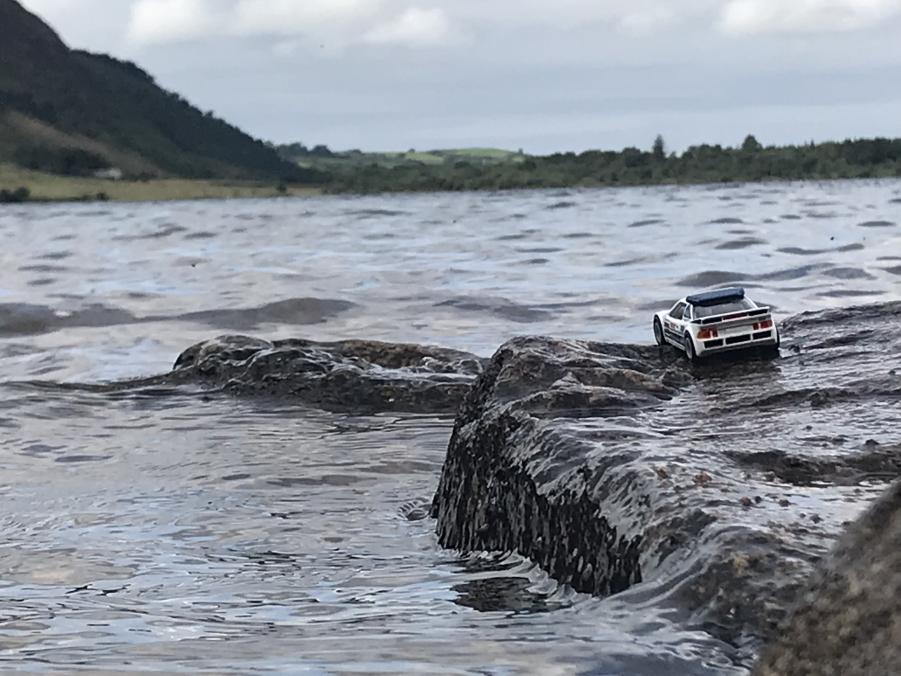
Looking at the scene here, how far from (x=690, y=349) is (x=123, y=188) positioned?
139552mm

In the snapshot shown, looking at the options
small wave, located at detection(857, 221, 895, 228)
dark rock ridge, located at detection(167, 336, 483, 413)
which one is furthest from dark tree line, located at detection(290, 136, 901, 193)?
dark rock ridge, located at detection(167, 336, 483, 413)

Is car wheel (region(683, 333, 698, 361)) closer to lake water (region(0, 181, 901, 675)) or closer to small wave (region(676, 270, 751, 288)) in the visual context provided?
lake water (region(0, 181, 901, 675))

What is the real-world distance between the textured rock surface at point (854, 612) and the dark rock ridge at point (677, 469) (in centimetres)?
52

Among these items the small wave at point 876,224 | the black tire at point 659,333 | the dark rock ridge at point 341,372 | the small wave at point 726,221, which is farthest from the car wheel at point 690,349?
the small wave at point 726,221

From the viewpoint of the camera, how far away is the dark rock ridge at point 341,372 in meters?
11.6

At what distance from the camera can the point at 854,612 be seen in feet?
8.74

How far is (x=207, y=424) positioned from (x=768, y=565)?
8.30 m

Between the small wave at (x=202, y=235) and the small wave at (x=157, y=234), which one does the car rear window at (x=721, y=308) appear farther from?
the small wave at (x=202, y=235)

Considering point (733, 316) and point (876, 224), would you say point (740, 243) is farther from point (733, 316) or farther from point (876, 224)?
point (733, 316)

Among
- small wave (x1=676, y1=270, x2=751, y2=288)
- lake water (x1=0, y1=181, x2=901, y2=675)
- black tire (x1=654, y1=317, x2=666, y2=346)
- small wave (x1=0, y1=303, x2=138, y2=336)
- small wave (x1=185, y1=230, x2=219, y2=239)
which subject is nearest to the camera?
lake water (x1=0, y1=181, x2=901, y2=675)

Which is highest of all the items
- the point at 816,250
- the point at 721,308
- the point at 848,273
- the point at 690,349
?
the point at 721,308

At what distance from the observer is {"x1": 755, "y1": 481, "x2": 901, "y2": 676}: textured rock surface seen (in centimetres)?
255

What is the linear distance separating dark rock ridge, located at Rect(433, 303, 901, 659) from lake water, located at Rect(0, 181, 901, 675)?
0.55 ft

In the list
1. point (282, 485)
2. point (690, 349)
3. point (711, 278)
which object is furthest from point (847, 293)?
point (282, 485)
